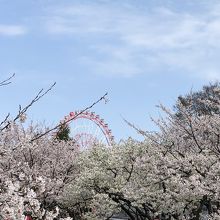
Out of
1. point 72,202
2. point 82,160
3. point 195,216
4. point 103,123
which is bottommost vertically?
point 195,216

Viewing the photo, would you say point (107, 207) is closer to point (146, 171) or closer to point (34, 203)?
point (146, 171)

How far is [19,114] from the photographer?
4.88 metres

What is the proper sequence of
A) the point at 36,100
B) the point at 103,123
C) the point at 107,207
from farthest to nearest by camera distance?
the point at 103,123 → the point at 107,207 → the point at 36,100

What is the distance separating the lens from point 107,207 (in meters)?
14.4

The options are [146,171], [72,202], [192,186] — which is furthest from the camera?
[72,202]

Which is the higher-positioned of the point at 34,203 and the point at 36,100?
the point at 36,100

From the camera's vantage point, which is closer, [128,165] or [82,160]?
[128,165]

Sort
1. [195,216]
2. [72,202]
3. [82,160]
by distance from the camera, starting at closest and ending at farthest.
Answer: [195,216] < [72,202] < [82,160]

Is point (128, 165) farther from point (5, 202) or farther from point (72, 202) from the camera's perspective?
point (5, 202)

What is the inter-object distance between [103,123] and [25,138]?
120ft

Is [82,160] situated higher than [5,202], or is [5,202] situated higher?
[82,160]

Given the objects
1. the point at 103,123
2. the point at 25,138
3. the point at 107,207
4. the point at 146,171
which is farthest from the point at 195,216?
the point at 103,123

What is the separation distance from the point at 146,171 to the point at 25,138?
8.49 m

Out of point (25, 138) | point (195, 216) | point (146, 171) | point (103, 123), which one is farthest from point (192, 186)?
point (103, 123)
